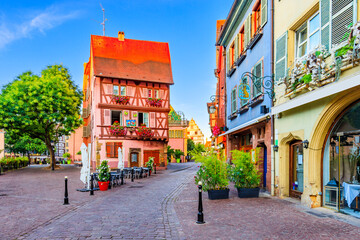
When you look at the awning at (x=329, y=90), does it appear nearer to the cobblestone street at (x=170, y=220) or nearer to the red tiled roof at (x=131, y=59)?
the cobblestone street at (x=170, y=220)

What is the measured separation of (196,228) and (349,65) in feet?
15.5

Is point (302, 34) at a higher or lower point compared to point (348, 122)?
higher

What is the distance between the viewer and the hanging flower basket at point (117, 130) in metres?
26.9


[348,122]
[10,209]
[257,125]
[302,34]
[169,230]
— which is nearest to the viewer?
[169,230]

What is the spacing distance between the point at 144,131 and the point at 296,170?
63.7 feet

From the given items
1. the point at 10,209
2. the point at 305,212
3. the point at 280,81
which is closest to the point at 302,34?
the point at 280,81

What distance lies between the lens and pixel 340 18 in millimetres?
7109

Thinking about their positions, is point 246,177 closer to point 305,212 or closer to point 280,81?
point 305,212

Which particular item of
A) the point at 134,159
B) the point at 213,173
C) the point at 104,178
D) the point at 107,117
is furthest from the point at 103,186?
the point at 134,159

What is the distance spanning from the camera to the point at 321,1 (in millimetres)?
7914

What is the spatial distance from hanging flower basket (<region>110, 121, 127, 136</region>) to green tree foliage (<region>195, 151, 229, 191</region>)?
17.9 metres

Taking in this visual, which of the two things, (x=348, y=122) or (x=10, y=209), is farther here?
(x=10, y=209)

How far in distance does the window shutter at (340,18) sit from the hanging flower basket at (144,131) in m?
21.9

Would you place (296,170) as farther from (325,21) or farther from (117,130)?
(117,130)
